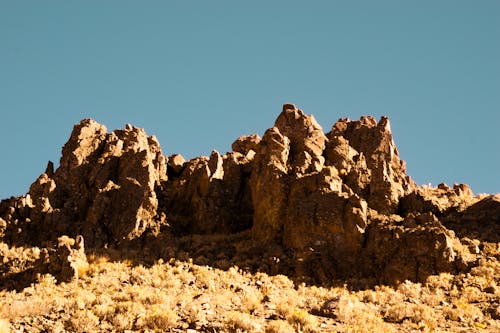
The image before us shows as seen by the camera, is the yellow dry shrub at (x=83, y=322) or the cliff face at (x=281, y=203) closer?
the yellow dry shrub at (x=83, y=322)

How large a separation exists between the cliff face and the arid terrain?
110mm

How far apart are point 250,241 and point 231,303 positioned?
1144 centimetres

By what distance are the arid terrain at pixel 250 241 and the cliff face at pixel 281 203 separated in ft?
0.36

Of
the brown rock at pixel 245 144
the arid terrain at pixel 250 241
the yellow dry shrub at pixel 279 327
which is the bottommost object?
the yellow dry shrub at pixel 279 327

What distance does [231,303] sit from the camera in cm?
3172

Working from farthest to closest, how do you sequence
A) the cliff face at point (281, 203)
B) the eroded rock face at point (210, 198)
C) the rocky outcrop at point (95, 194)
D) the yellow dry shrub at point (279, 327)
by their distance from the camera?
1. the eroded rock face at point (210, 198)
2. the rocky outcrop at point (95, 194)
3. the cliff face at point (281, 203)
4. the yellow dry shrub at point (279, 327)

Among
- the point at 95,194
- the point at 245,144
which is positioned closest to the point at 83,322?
the point at 95,194

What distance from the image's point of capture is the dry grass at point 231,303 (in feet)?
89.7

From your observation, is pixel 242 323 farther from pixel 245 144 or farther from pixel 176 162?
pixel 245 144

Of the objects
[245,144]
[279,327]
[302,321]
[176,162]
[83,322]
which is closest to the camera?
[83,322]

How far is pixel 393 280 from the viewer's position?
1465 inches

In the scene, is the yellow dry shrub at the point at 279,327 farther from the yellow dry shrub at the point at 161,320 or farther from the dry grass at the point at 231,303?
the yellow dry shrub at the point at 161,320

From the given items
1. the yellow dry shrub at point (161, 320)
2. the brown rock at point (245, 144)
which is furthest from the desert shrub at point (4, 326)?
the brown rock at point (245, 144)

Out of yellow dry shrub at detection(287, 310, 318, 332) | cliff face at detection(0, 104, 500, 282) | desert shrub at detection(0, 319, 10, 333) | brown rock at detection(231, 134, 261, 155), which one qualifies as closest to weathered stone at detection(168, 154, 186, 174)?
cliff face at detection(0, 104, 500, 282)
